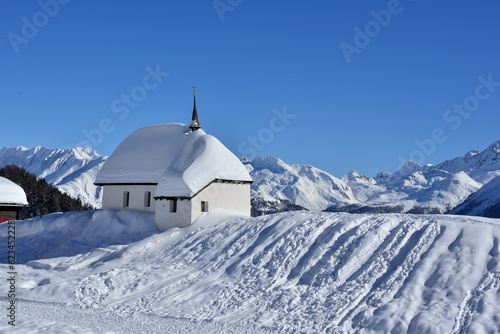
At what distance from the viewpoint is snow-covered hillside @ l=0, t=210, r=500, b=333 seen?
17.0 m

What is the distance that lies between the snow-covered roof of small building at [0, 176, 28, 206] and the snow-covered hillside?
71.6 ft

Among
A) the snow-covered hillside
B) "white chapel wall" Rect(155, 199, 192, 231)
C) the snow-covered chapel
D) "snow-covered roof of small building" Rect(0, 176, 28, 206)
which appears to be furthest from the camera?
"snow-covered roof of small building" Rect(0, 176, 28, 206)

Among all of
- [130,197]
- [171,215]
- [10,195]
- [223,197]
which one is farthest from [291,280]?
[10,195]

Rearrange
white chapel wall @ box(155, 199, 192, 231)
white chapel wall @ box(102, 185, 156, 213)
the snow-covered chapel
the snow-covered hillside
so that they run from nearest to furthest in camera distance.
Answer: the snow-covered hillside, white chapel wall @ box(155, 199, 192, 231), the snow-covered chapel, white chapel wall @ box(102, 185, 156, 213)

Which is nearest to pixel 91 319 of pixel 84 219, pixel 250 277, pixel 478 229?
pixel 250 277

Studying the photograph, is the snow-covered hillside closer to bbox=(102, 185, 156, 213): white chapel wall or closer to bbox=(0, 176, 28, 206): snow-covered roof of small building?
bbox=(102, 185, 156, 213): white chapel wall

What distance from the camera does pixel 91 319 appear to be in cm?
1897

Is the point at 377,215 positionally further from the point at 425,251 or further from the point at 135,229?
the point at 135,229

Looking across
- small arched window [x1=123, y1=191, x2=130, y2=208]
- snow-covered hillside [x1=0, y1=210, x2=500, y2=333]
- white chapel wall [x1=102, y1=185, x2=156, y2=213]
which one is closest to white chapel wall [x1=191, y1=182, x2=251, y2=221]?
snow-covered hillside [x1=0, y1=210, x2=500, y2=333]

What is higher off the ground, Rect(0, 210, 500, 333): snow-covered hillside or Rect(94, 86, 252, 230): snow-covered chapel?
Rect(94, 86, 252, 230): snow-covered chapel

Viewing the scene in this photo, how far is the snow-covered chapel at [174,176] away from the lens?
117ft

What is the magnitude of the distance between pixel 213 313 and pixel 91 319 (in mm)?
4955

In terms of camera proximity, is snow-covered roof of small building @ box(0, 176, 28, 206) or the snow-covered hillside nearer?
the snow-covered hillside

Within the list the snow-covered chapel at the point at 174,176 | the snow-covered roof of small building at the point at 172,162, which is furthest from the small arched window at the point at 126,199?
the snow-covered roof of small building at the point at 172,162
